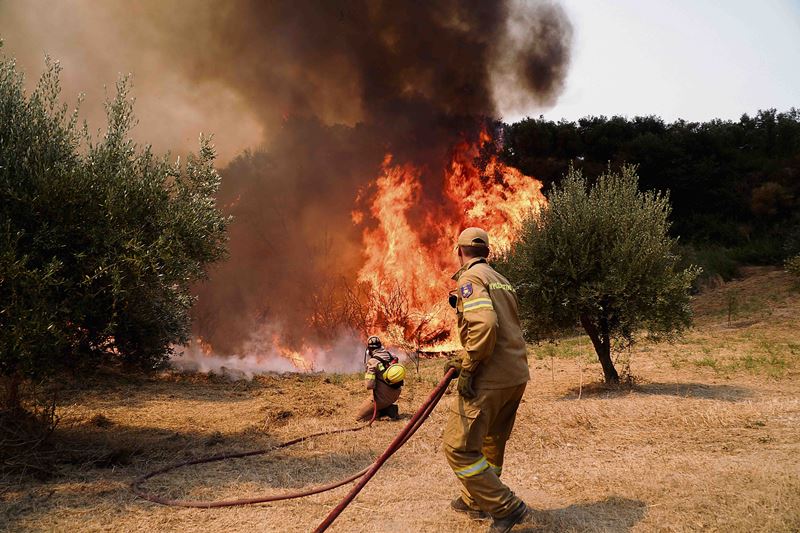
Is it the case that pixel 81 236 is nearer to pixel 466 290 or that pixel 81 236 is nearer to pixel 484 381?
pixel 466 290

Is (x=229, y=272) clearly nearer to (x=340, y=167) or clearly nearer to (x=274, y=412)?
(x=340, y=167)

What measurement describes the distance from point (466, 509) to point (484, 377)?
1648 millimetres

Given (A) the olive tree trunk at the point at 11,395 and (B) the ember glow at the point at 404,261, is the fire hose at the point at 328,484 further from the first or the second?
(B) the ember glow at the point at 404,261

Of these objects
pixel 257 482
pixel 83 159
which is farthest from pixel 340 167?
pixel 257 482

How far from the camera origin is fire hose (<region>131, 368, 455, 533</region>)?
513 centimetres

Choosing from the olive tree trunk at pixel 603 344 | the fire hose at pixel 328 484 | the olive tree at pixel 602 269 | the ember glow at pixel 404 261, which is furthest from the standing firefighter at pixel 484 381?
the ember glow at pixel 404 261

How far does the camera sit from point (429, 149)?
27.4 metres

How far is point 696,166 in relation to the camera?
120 ft

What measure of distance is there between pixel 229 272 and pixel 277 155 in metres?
6.30

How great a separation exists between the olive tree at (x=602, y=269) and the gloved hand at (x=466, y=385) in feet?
27.3

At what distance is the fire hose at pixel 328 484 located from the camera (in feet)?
16.8

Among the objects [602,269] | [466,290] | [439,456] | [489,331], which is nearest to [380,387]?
[439,456]

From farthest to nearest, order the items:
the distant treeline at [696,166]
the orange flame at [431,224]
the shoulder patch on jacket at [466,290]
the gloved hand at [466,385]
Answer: the distant treeline at [696,166] < the orange flame at [431,224] < the shoulder patch on jacket at [466,290] < the gloved hand at [466,385]

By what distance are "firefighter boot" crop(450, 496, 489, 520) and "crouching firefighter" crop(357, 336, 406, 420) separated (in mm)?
4986
